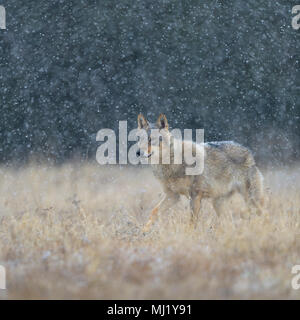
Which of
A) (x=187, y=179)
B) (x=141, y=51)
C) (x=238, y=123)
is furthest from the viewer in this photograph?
(x=141, y=51)

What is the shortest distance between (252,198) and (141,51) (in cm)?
1039

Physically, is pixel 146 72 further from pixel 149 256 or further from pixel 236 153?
pixel 149 256

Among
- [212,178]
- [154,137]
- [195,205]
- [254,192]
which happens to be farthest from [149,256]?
[254,192]

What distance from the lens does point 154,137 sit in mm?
8273

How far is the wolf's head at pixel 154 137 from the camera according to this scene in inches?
322

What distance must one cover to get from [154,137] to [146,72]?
9763 millimetres

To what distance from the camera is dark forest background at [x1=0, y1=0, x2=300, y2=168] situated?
16812 mm

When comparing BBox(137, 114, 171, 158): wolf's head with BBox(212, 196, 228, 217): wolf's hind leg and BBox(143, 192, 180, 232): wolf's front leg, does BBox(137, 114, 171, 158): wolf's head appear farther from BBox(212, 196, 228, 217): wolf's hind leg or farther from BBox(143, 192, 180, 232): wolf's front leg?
BBox(212, 196, 228, 217): wolf's hind leg

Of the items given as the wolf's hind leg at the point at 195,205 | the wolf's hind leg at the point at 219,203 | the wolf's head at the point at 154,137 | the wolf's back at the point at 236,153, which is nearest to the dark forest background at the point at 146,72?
the wolf's back at the point at 236,153

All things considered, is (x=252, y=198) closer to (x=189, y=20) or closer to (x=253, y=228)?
(x=253, y=228)

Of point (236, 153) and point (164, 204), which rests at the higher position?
point (236, 153)

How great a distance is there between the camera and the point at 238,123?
1695cm

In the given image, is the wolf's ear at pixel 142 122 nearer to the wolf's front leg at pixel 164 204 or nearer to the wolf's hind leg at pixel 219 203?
the wolf's front leg at pixel 164 204
